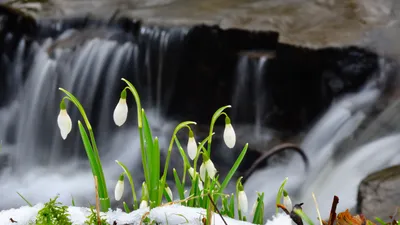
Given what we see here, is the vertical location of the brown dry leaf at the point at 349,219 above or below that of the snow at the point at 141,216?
above

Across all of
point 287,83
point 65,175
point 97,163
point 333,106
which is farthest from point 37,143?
point 97,163

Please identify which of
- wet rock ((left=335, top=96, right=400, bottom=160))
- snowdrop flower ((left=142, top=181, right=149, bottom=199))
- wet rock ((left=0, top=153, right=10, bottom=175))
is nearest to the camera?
snowdrop flower ((left=142, top=181, right=149, bottom=199))

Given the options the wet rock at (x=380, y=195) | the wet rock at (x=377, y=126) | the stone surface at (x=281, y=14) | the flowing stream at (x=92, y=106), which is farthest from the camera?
the stone surface at (x=281, y=14)

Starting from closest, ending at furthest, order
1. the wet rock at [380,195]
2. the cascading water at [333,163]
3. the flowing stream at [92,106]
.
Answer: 1. the wet rock at [380,195]
2. the cascading water at [333,163]
3. the flowing stream at [92,106]

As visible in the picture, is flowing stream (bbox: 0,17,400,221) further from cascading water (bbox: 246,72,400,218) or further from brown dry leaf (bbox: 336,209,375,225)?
brown dry leaf (bbox: 336,209,375,225)

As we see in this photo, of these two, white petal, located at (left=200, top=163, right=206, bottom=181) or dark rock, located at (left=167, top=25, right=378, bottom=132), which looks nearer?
white petal, located at (left=200, top=163, right=206, bottom=181)

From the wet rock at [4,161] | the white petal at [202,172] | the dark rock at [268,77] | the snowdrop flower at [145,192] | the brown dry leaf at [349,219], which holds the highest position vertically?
the brown dry leaf at [349,219]

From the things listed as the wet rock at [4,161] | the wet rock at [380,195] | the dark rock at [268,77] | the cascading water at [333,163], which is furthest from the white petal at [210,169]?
the wet rock at [4,161]

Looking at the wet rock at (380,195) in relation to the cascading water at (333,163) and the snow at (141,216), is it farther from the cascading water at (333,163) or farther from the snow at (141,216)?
the snow at (141,216)

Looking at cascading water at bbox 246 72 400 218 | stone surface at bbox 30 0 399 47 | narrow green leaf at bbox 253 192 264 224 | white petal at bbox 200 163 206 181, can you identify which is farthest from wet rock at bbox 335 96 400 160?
white petal at bbox 200 163 206 181

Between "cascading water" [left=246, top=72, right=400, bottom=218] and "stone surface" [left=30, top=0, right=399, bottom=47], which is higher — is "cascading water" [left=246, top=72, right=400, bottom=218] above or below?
below
